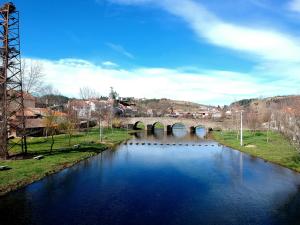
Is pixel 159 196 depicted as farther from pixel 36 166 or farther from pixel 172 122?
pixel 172 122

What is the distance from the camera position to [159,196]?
28547 millimetres

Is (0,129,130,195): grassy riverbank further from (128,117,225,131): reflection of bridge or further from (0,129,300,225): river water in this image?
(128,117,225,131): reflection of bridge

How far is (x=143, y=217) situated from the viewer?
22.8 metres

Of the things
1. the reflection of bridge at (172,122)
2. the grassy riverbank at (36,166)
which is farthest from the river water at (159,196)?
the reflection of bridge at (172,122)

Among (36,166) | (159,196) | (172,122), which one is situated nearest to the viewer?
(159,196)

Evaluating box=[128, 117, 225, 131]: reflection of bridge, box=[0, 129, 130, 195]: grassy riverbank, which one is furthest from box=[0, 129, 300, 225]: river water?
box=[128, 117, 225, 131]: reflection of bridge

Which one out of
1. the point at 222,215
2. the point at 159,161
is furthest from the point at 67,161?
the point at 222,215

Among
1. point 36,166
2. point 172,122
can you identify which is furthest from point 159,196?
point 172,122

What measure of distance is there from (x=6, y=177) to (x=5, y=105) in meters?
11.5

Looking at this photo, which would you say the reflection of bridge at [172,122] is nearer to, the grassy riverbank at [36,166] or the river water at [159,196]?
the grassy riverbank at [36,166]

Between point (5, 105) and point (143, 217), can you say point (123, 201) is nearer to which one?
point (143, 217)

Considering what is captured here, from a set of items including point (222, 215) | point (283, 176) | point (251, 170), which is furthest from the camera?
point (251, 170)

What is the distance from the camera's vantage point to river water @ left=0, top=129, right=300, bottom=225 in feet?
73.6

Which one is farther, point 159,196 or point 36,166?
point 36,166
